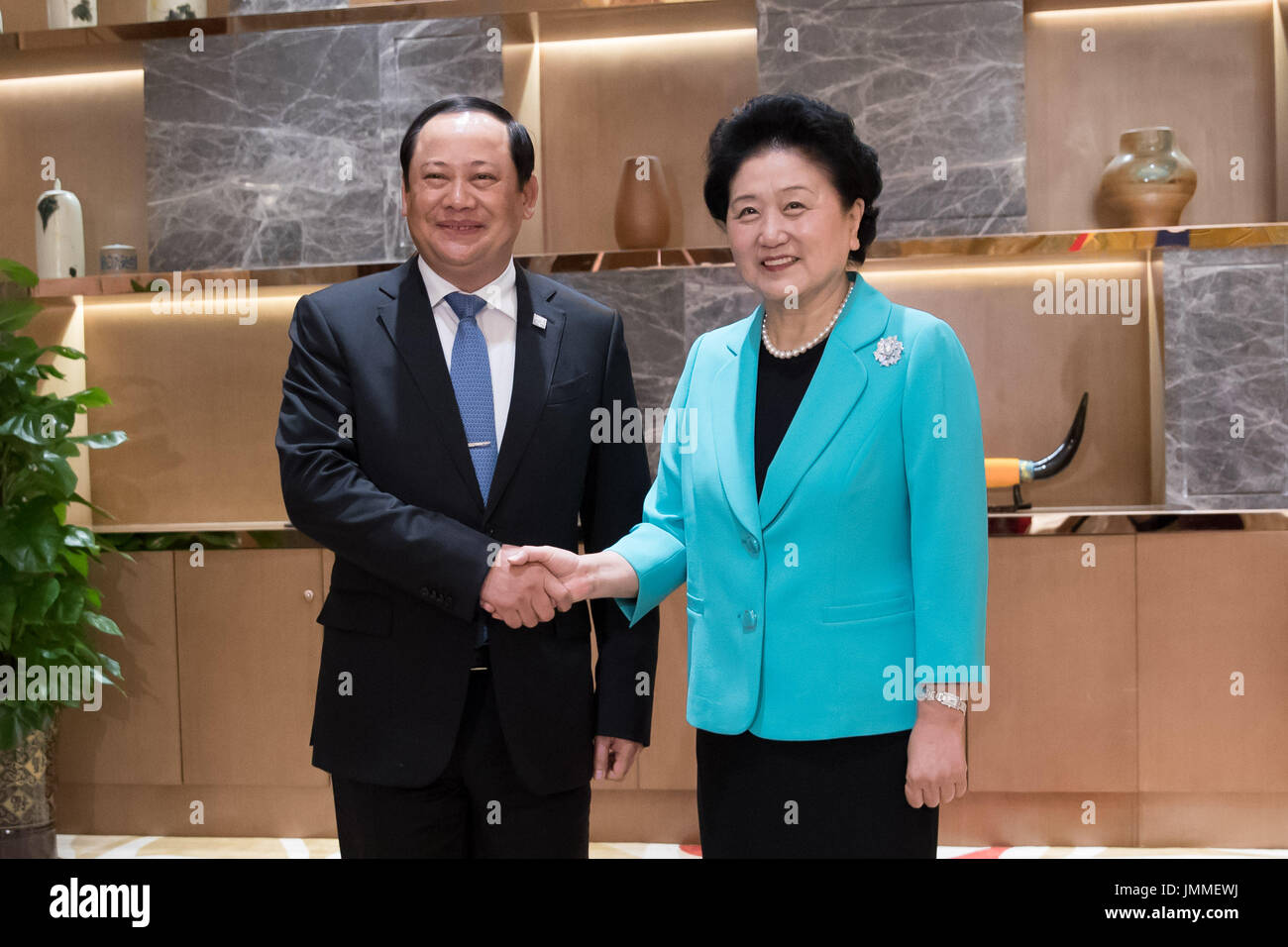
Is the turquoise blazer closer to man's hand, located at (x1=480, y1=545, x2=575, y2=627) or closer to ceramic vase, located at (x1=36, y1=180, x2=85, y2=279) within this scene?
man's hand, located at (x1=480, y1=545, x2=575, y2=627)

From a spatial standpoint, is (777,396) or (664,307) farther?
(664,307)

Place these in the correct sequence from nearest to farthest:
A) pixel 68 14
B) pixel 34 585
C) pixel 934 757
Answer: pixel 934 757 → pixel 34 585 → pixel 68 14

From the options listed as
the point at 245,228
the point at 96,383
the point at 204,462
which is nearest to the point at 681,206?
the point at 245,228

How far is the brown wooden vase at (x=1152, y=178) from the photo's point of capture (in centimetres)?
320

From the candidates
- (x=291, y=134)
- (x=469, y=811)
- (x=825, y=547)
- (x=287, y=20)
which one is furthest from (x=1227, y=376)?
(x=287, y=20)

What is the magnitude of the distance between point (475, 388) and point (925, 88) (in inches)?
85.9

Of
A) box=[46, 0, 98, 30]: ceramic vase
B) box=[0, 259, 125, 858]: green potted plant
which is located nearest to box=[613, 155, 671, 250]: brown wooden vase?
box=[0, 259, 125, 858]: green potted plant

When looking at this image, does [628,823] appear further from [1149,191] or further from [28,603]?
[1149,191]

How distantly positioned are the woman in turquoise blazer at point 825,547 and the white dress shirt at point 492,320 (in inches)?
13.7

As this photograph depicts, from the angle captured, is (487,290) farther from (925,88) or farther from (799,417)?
(925,88)

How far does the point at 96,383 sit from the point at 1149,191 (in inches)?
131

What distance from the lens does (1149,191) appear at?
10.5 ft

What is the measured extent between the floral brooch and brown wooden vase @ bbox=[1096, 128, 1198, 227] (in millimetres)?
2219

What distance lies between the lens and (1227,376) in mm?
3158
